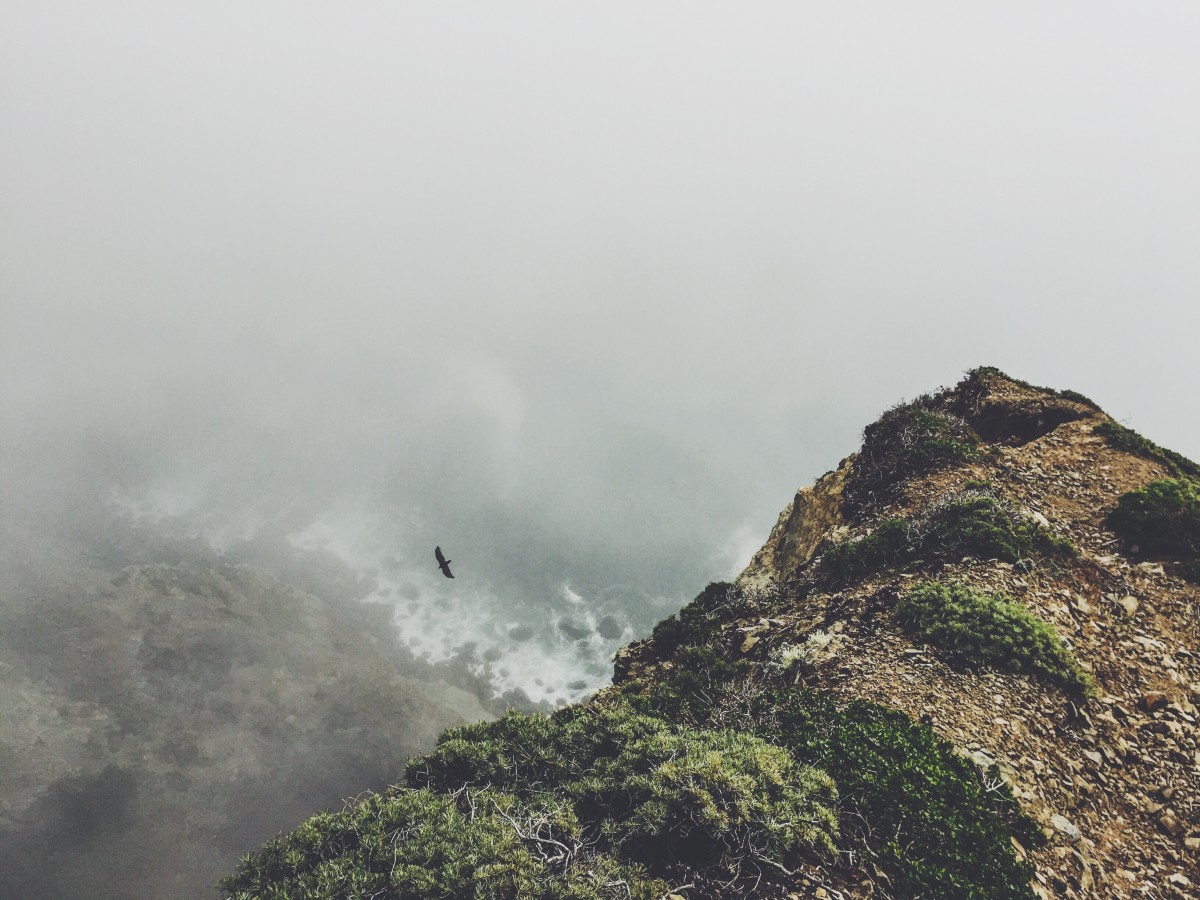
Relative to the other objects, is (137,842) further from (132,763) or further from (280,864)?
(280,864)

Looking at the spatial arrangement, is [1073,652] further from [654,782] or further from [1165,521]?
[654,782]

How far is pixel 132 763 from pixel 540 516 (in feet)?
221

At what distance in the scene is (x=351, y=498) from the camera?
11862cm

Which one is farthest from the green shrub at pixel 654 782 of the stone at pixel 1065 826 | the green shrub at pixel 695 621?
the green shrub at pixel 695 621

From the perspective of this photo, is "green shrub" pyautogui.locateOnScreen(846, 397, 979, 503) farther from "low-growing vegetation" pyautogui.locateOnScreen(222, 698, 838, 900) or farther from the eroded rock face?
"low-growing vegetation" pyautogui.locateOnScreen(222, 698, 838, 900)

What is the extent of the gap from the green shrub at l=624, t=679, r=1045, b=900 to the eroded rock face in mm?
10857

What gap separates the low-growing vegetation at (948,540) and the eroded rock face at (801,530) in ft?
12.5

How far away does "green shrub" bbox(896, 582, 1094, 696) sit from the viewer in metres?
10.3

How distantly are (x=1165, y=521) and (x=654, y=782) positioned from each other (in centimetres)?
1523

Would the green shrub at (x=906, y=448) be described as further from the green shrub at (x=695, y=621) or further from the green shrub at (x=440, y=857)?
the green shrub at (x=440, y=857)

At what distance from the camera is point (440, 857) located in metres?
6.23

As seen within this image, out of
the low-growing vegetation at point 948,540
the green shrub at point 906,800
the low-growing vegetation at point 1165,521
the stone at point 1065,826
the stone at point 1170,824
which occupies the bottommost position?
the stone at point 1170,824

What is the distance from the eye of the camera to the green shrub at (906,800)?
666cm

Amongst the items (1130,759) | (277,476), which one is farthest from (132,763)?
(1130,759)
